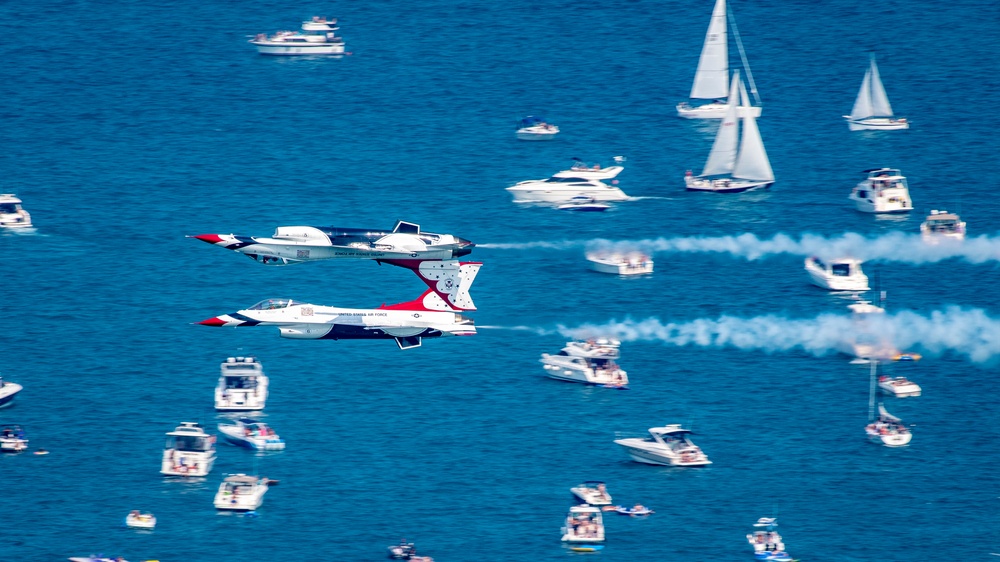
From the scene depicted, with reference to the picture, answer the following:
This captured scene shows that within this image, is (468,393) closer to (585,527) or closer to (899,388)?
(585,527)

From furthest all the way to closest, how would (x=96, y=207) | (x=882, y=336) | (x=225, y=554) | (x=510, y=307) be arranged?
(x=96, y=207), (x=510, y=307), (x=882, y=336), (x=225, y=554)

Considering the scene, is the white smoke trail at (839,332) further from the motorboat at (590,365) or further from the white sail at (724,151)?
the white sail at (724,151)

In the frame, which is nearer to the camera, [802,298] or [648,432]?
[648,432]

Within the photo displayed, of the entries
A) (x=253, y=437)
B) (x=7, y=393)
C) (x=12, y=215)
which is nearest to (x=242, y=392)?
(x=253, y=437)

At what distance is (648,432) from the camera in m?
141

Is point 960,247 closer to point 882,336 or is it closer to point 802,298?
point 882,336

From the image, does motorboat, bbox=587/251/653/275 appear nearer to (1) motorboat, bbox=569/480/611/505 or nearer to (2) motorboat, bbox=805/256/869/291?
(2) motorboat, bbox=805/256/869/291

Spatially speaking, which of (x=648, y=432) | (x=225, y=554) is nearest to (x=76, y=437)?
(x=225, y=554)

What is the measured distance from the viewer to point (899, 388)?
491 ft

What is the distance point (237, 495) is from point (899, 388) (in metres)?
57.1

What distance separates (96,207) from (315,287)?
32.6 meters

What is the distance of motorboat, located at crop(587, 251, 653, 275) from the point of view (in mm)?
170875

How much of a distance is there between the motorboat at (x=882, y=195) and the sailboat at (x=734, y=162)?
33.1 feet

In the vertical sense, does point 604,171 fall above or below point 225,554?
above
